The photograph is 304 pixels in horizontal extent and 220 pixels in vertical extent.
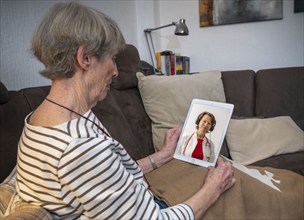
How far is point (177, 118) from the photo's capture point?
64.2 inches

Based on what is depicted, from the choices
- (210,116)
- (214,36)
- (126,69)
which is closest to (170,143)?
(210,116)

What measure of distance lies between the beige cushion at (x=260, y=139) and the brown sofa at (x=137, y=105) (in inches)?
1.8

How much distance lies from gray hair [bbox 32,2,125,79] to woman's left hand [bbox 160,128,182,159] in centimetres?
63

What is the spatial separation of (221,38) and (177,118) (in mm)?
1239

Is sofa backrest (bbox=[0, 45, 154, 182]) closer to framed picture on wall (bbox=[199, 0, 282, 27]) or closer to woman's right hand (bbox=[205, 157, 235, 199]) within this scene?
woman's right hand (bbox=[205, 157, 235, 199])

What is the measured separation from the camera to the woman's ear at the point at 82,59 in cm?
72

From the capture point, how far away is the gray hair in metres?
0.72

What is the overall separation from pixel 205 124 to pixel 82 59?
0.69 m

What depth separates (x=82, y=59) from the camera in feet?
2.40

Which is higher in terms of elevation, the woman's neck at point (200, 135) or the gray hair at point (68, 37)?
the gray hair at point (68, 37)

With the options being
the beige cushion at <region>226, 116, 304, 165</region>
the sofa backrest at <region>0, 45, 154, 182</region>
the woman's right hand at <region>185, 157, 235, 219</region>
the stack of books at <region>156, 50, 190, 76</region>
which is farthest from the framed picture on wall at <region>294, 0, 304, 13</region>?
the woman's right hand at <region>185, 157, 235, 219</region>

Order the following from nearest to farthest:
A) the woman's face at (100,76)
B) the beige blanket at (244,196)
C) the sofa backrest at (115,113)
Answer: the woman's face at (100,76), the beige blanket at (244,196), the sofa backrest at (115,113)

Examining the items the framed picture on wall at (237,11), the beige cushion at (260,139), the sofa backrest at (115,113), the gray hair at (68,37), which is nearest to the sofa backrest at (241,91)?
the beige cushion at (260,139)

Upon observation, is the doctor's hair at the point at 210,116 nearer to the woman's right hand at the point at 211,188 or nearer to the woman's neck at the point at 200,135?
the woman's neck at the point at 200,135
